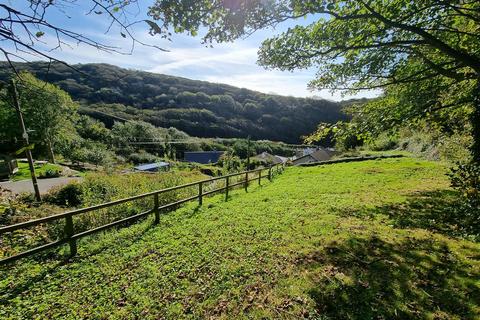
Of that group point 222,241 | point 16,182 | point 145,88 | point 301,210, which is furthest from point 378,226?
point 145,88

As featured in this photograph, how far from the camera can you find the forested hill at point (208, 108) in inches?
3816

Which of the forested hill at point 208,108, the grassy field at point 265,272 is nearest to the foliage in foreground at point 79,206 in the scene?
the grassy field at point 265,272

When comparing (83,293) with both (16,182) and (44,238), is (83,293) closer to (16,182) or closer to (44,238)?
(44,238)

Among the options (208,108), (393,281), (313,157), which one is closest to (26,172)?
(393,281)

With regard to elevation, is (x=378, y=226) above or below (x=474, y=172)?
below

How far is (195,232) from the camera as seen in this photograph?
6633 millimetres

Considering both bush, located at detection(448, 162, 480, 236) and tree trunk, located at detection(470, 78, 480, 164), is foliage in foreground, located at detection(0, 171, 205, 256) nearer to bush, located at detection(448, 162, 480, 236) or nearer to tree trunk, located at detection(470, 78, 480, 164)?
bush, located at detection(448, 162, 480, 236)

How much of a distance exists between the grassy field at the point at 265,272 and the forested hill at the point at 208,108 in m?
87.1

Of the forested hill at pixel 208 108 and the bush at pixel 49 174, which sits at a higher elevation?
the forested hill at pixel 208 108

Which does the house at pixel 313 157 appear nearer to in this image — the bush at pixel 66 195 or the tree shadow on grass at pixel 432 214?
the tree shadow on grass at pixel 432 214

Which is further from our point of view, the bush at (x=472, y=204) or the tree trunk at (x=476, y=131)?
the tree trunk at (x=476, y=131)

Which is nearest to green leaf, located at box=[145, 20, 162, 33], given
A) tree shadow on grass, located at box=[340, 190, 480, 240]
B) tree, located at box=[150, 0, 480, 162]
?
tree, located at box=[150, 0, 480, 162]

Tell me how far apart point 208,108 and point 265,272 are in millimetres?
117377

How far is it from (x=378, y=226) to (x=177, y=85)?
14400 cm
